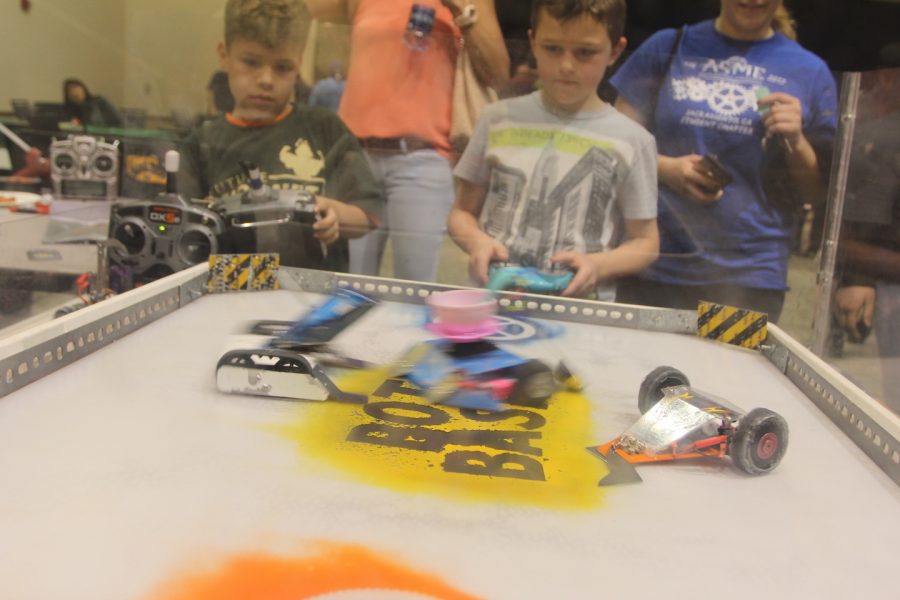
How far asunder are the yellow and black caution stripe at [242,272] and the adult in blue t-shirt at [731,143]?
1.12 metres

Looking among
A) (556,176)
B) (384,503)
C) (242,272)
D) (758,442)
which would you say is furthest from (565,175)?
(384,503)

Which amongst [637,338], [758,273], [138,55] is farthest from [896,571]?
[138,55]

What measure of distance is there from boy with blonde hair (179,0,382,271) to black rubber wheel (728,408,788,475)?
160cm

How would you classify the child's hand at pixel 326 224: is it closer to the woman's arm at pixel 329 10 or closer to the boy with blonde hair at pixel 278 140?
the boy with blonde hair at pixel 278 140

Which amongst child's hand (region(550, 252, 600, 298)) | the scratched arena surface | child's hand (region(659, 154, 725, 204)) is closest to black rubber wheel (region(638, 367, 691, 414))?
the scratched arena surface

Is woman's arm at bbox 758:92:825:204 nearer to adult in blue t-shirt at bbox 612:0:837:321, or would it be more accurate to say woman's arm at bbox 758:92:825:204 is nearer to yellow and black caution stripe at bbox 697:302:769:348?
adult in blue t-shirt at bbox 612:0:837:321

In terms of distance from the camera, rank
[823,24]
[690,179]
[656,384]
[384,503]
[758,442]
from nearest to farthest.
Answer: [384,503] < [758,442] < [656,384] < [823,24] < [690,179]

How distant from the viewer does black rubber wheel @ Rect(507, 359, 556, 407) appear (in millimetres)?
1291

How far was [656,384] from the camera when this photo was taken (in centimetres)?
126

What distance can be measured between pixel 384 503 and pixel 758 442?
0.57 m

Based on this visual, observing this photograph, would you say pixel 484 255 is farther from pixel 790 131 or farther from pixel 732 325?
pixel 790 131

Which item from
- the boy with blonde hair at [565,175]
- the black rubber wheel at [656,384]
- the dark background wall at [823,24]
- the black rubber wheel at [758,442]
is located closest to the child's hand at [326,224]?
the boy with blonde hair at [565,175]

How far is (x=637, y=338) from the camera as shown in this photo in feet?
5.90

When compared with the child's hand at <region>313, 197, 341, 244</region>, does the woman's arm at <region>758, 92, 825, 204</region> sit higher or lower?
higher
